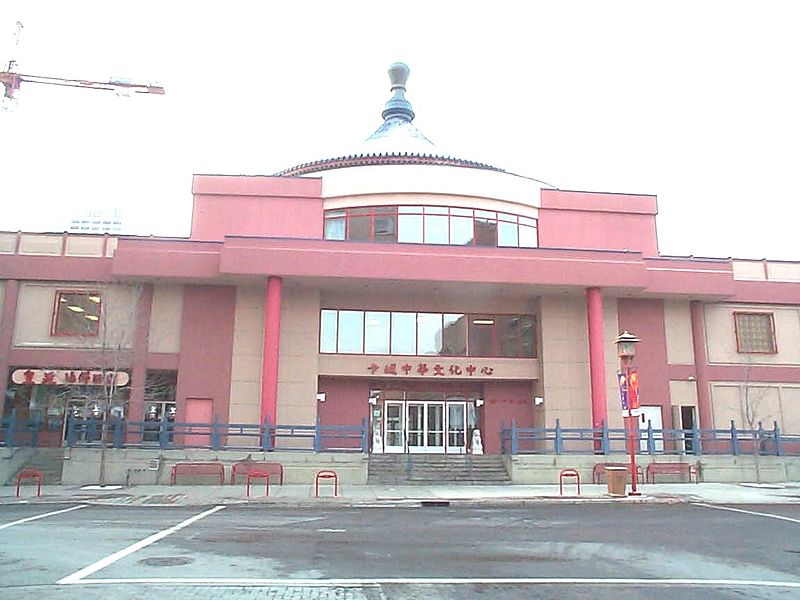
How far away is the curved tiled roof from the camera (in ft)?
110

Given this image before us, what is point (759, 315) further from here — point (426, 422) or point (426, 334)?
point (426, 422)

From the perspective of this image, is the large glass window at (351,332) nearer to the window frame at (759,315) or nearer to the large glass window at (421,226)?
the large glass window at (421,226)

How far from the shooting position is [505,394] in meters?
30.6

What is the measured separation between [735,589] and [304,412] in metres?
20.8

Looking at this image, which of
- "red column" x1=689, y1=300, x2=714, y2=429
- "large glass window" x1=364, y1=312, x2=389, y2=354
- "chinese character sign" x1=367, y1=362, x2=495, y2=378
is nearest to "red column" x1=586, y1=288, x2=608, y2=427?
"chinese character sign" x1=367, y1=362, x2=495, y2=378

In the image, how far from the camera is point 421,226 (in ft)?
101

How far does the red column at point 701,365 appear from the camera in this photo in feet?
98.3

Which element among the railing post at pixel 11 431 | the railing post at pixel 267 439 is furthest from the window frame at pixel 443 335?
the railing post at pixel 11 431

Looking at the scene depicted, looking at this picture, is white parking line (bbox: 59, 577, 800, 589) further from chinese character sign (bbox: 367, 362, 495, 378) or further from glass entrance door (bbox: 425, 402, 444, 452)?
glass entrance door (bbox: 425, 402, 444, 452)

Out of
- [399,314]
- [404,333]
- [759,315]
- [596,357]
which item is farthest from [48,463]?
[759,315]

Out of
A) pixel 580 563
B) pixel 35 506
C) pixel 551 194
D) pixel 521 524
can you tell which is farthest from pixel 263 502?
pixel 551 194

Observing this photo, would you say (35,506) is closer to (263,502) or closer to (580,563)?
(263,502)

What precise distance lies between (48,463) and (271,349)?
913 centimetres

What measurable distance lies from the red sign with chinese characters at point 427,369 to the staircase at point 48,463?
1205 centimetres
